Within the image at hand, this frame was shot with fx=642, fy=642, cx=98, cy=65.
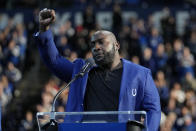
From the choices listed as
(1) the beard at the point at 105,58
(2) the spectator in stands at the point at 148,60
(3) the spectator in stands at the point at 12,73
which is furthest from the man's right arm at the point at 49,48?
(3) the spectator in stands at the point at 12,73

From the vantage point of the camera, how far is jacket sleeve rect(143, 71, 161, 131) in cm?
505

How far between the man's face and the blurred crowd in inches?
294

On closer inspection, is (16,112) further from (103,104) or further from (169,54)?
(103,104)

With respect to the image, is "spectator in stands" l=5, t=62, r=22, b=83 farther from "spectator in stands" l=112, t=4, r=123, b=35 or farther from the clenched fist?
the clenched fist

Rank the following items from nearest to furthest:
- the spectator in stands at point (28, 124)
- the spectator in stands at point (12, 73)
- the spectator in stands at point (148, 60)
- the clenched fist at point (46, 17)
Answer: the clenched fist at point (46, 17), the spectator in stands at point (28, 124), the spectator in stands at point (148, 60), the spectator in stands at point (12, 73)

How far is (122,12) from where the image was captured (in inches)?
756

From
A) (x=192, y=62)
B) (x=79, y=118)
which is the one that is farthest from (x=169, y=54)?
(x=79, y=118)

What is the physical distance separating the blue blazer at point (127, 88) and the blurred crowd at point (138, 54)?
24.0 ft

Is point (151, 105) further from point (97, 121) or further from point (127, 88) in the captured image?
point (97, 121)

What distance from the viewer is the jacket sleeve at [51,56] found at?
5.18 m

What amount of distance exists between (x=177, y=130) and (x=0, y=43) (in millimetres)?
6739

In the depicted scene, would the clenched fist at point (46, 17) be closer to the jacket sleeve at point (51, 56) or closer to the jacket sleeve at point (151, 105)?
the jacket sleeve at point (51, 56)

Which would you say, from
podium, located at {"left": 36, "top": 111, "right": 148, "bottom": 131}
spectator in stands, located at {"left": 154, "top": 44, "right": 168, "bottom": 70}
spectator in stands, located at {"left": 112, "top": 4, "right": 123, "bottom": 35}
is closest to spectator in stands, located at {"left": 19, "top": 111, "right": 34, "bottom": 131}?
spectator in stands, located at {"left": 154, "top": 44, "right": 168, "bottom": 70}

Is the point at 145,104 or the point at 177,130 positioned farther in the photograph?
the point at 177,130
